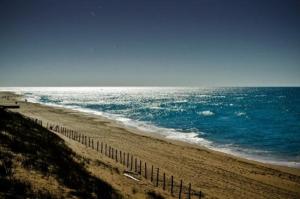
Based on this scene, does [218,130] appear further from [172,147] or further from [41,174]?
[41,174]

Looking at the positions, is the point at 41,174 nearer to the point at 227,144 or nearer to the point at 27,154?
the point at 27,154

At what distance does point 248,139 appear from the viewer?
50.7m

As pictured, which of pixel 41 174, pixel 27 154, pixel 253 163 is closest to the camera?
pixel 41 174

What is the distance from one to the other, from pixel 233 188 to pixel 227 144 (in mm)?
A: 23684

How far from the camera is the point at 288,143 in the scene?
4591 centimetres

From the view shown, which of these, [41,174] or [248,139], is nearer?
[41,174]

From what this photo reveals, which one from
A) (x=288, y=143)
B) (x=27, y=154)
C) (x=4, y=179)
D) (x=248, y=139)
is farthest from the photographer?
(x=248, y=139)

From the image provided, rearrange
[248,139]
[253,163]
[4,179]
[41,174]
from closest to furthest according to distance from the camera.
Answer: [4,179]
[41,174]
[253,163]
[248,139]

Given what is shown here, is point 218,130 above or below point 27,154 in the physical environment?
below

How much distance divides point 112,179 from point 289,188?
16.2m

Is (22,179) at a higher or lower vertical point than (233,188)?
higher

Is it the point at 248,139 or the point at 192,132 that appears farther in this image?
the point at 192,132

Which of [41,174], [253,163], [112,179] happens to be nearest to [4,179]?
[41,174]

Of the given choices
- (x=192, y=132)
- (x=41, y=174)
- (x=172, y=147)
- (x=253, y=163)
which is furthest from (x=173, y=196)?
(x=192, y=132)
